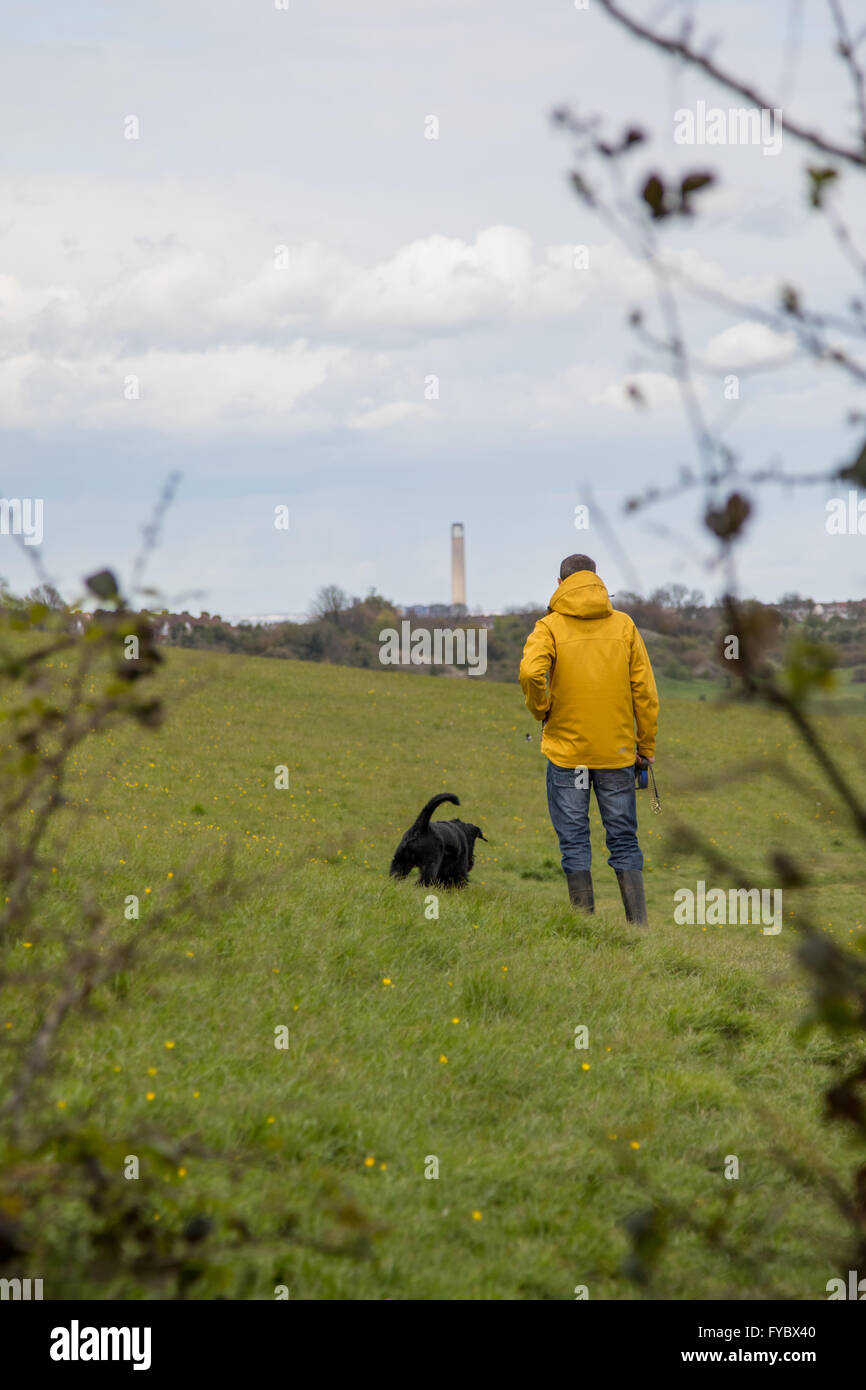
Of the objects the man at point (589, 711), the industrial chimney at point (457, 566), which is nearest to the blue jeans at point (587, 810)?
the man at point (589, 711)

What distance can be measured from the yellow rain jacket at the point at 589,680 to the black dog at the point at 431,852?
1176 millimetres

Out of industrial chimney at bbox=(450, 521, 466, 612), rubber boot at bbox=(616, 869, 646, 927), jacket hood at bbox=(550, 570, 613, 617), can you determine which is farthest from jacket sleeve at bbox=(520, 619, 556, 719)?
industrial chimney at bbox=(450, 521, 466, 612)

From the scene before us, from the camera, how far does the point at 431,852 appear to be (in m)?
8.45

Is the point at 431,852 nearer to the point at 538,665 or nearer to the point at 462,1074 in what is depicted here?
the point at 538,665

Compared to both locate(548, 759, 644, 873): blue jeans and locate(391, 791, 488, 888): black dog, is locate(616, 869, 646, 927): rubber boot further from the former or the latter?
locate(391, 791, 488, 888): black dog

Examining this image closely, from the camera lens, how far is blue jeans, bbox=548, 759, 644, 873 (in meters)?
7.72

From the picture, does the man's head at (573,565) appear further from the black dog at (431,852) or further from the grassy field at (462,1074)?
the grassy field at (462,1074)

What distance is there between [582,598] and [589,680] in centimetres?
58

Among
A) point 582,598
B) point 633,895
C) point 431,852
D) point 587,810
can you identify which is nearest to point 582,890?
point 633,895

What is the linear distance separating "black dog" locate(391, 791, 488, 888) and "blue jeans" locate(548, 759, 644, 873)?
3.13 ft

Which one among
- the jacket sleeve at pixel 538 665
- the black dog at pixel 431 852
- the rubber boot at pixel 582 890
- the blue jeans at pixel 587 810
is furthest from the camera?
the black dog at pixel 431 852

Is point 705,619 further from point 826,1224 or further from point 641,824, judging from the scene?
point 641,824

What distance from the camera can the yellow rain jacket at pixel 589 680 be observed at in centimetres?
764
